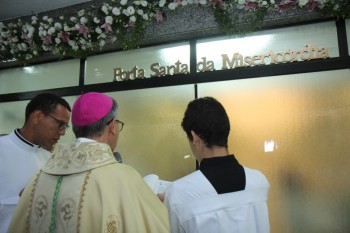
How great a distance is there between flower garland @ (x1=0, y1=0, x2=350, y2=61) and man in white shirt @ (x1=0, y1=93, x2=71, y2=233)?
167 centimetres

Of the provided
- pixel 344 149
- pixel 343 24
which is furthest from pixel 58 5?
pixel 344 149

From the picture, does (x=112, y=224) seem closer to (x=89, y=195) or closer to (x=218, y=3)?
(x=89, y=195)

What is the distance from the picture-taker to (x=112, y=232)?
165 cm

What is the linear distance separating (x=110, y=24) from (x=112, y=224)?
3.41 meters

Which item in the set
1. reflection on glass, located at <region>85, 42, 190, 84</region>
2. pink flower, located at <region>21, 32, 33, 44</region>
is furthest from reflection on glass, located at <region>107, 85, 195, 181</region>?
pink flower, located at <region>21, 32, 33, 44</region>

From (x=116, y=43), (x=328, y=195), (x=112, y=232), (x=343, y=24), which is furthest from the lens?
(x=116, y=43)

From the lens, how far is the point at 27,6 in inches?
199

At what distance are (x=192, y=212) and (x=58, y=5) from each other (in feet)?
14.7

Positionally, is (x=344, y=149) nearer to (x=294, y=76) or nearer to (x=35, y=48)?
(x=294, y=76)

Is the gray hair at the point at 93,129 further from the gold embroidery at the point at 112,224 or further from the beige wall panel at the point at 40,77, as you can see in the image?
the beige wall panel at the point at 40,77

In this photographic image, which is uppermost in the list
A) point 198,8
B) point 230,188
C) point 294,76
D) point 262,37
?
point 198,8

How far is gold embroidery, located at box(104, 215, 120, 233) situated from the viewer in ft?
5.41

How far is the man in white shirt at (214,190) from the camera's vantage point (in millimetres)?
1738

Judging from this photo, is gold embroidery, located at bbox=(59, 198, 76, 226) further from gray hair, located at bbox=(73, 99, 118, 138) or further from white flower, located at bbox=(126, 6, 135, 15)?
white flower, located at bbox=(126, 6, 135, 15)
